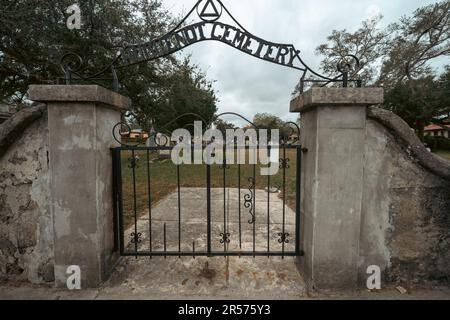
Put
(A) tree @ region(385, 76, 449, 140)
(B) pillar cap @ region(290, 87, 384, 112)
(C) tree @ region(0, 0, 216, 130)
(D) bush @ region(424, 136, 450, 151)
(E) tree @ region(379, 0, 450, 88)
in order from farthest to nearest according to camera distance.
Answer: (D) bush @ region(424, 136, 450, 151)
(A) tree @ region(385, 76, 449, 140)
(E) tree @ region(379, 0, 450, 88)
(C) tree @ region(0, 0, 216, 130)
(B) pillar cap @ region(290, 87, 384, 112)

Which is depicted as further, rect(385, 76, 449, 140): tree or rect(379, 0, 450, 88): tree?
rect(385, 76, 449, 140): tree

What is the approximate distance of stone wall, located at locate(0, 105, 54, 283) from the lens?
8.36 ft

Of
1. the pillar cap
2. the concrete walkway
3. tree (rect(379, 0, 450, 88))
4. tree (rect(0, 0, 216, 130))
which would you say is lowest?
the concrete walkway

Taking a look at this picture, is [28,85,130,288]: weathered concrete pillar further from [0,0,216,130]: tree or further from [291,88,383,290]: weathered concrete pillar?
[0,0,216,130]: tree

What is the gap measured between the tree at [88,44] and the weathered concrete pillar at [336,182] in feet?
27.5

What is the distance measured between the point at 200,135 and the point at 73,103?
1.31 meters

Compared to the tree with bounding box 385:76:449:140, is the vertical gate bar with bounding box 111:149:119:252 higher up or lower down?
lower down

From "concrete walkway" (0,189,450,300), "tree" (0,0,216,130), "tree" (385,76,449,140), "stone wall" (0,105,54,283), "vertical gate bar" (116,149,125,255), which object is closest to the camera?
"concrete walkway" (0,189,450,300)

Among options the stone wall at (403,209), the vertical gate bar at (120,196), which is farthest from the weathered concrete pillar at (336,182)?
the vertical gate bar at (120,196)

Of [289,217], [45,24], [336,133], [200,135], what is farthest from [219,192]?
[45,24]

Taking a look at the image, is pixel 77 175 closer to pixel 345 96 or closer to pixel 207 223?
pixel 207 223

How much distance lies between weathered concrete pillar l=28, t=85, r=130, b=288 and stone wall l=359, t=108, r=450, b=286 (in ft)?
8.95

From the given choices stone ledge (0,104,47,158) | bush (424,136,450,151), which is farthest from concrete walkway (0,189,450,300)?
bush (424,136,450,151)

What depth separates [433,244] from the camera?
256cm
